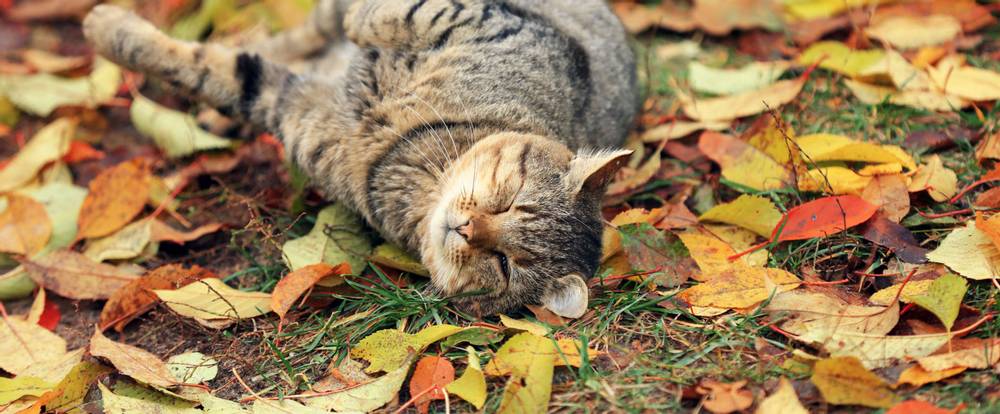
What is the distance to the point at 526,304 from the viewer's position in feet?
10.3

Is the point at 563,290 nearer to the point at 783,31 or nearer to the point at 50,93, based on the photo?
the point at 783,31

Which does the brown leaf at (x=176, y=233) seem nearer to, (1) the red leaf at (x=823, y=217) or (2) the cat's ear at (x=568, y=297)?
(2) the cat's ear at (x=568, y=297)

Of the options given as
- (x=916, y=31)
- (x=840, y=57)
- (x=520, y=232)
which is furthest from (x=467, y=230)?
(x=916, y=31)

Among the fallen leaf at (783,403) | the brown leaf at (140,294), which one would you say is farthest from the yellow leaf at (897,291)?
the brown leaf at (140,294)

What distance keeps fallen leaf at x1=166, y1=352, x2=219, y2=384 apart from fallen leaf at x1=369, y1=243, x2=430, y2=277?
2.39 feet

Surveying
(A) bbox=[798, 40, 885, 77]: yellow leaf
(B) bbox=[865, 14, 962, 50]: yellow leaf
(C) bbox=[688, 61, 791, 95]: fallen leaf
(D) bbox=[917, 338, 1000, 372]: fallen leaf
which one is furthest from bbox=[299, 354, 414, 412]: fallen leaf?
(B) bbox=[865, 14, 962, 50]: yellow leaf

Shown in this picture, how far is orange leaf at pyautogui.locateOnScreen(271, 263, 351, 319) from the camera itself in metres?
3.16

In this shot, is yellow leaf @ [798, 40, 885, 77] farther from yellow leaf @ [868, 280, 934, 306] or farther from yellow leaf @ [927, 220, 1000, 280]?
yellow leaf @ [868, 280, 934, 306]

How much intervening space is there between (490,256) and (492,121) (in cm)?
60

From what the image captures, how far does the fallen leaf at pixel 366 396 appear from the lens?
274cm

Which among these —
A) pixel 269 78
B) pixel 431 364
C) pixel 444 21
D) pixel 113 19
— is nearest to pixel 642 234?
pixel 431 364

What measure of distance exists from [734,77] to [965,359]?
220cm

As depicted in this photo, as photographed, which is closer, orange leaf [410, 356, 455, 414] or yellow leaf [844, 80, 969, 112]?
orange leaf [410, 356, 455, 414]

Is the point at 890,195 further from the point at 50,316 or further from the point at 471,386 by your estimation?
the point at 50,316
